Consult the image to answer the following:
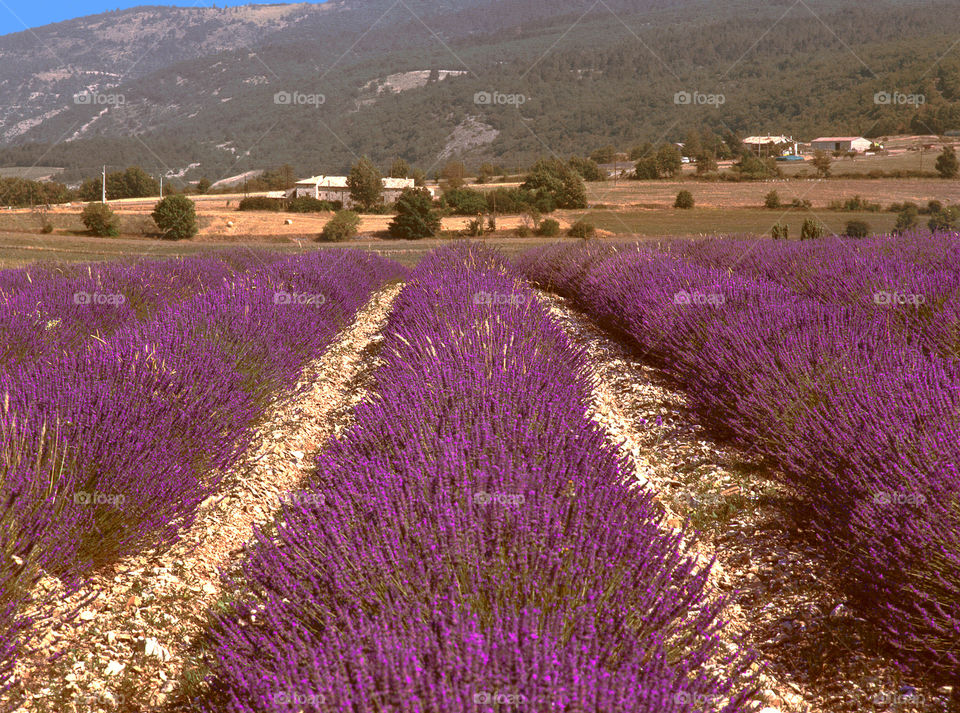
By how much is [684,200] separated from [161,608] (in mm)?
34985

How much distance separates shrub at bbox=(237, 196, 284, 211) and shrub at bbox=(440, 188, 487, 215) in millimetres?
14381

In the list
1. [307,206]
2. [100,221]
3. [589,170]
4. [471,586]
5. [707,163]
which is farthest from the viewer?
[589,170]

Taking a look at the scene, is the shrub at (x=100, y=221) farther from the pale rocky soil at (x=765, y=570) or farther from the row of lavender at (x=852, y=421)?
the pale rocky soil at (x=765, y=570)

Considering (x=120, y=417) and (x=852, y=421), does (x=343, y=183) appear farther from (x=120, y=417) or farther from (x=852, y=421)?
(x=852, y=421)

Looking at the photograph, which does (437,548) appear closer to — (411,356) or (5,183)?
(411,356)

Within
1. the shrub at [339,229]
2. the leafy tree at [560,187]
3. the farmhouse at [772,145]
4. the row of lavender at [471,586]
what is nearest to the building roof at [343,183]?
the leafy tree at [560,187]

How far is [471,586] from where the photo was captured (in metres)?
1.67

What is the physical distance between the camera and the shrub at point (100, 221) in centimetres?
3123

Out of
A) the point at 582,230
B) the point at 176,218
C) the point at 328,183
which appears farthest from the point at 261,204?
the point at 582,230

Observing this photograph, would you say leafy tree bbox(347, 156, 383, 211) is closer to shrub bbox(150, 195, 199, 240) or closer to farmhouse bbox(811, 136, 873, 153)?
shrub bbox(150, 195, 199, 240)

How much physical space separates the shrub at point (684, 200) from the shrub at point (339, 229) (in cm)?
1665

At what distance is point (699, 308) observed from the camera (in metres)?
5.73

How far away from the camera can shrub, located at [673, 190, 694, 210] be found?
34.4m

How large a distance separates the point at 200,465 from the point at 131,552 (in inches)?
20.3
